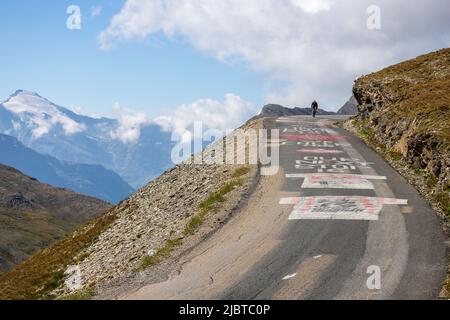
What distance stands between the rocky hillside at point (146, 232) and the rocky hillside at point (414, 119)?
9.81 meters

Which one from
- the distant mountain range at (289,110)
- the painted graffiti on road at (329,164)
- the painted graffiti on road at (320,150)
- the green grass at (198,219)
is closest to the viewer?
the green grass at (198,219)

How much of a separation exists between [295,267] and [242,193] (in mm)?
9993

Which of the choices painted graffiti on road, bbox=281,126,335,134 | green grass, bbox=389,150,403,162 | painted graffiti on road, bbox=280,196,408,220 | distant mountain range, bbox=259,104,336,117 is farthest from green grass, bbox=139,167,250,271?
distant mountain range, bbox=259,104,336,117

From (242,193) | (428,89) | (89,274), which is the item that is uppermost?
(428,89)

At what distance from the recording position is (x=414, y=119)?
116 feet

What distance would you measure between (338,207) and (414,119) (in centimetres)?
1570

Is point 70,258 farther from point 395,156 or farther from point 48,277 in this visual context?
point 395,156

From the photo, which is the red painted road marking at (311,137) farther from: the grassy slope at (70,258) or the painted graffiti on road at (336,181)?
the painted graffiti on road at (336,181)

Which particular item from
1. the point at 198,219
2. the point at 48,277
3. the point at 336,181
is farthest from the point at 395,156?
the point at 48,277

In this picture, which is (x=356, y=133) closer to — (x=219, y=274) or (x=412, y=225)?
(x=412, y=225)

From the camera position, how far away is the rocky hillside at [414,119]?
1060 inches

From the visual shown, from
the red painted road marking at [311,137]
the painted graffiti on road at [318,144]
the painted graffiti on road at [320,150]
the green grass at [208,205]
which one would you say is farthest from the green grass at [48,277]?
the red painted road marking at [311,137]

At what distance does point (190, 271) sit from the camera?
1698 centimetres
